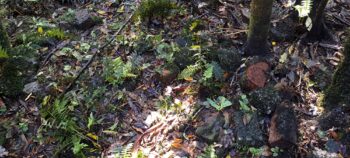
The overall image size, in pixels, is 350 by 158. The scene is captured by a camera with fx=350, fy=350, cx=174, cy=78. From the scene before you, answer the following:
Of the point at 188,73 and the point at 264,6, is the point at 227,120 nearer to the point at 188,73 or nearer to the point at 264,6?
the point at 188,73

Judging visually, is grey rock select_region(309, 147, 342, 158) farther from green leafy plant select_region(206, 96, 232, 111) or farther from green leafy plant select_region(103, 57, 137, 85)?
green leafy plant select_region(103, 57, 137, 85)

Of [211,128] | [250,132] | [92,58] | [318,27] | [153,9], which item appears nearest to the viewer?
[250,132]

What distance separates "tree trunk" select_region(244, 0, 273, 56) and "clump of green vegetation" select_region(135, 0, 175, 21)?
144 centimetres

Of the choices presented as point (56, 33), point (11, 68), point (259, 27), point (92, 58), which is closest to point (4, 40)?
point (11, 68)

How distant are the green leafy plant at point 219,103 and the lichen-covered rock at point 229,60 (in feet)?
1.69

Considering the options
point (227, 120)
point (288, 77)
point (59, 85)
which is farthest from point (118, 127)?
point (288, 77)

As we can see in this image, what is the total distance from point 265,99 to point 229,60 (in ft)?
2.61

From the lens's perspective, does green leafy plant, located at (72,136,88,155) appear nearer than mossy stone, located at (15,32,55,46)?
Yes

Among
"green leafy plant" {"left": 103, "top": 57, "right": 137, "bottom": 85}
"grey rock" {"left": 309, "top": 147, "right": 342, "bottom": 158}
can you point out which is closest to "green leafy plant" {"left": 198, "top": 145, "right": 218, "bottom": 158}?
"grey rock" {"left": 309, "top": 147, "right": 342, "bottom": 158}

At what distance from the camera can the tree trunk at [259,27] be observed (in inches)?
171

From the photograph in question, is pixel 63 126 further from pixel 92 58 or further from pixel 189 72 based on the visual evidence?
pixel 189 72

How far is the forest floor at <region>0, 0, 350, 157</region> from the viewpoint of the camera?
4.10 m

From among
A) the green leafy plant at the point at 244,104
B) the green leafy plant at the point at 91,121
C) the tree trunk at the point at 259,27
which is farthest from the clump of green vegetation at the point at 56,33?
the green leafy plant at the point at 244,104

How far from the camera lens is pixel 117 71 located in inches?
187
